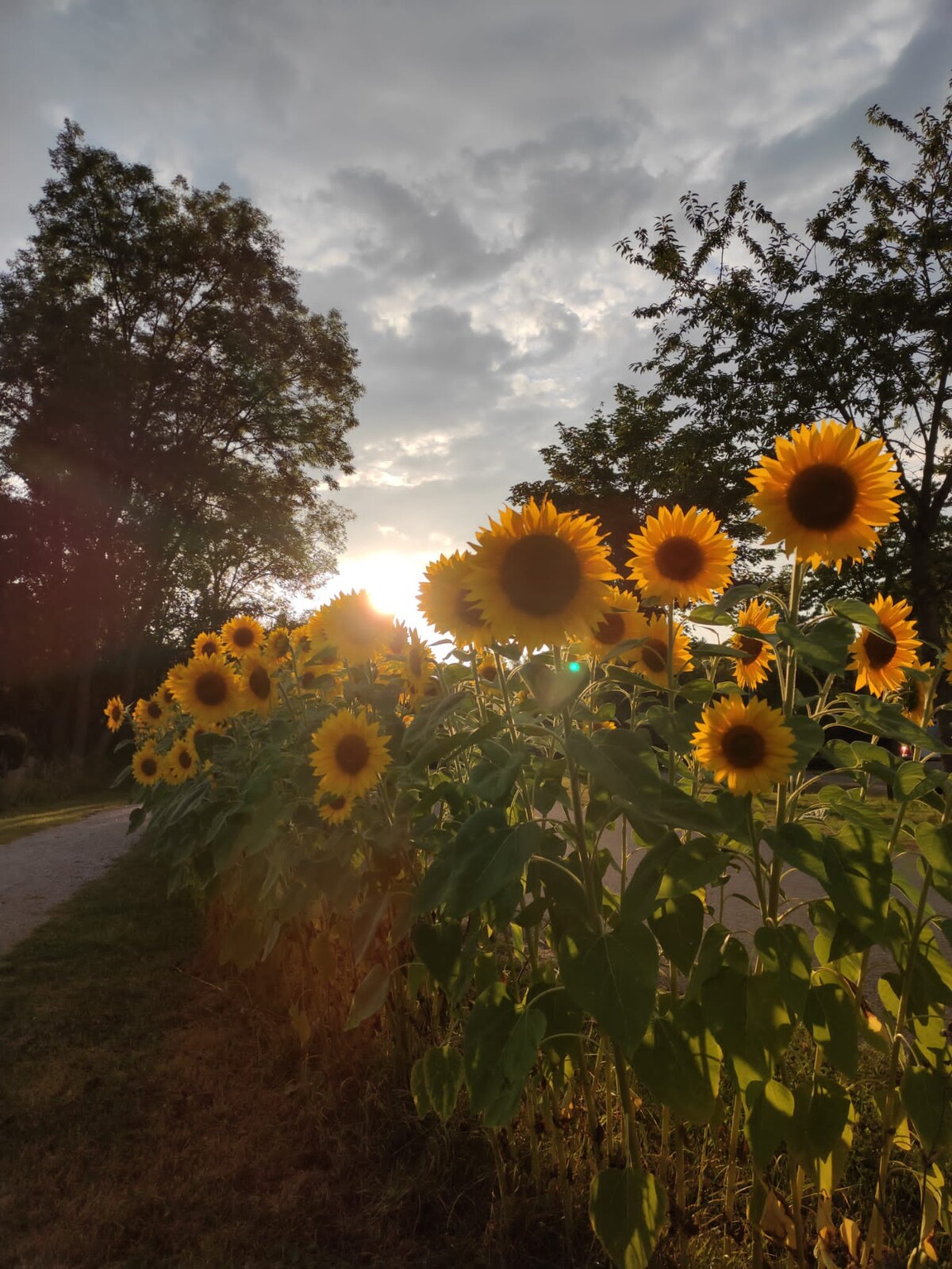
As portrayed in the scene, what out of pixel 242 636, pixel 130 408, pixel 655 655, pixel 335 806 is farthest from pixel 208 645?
pixel 130 408

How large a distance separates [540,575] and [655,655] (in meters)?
0.63

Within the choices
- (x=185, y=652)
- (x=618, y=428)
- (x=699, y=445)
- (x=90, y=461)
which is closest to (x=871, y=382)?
(x=699, y=445)

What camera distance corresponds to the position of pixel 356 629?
2801 millimetres

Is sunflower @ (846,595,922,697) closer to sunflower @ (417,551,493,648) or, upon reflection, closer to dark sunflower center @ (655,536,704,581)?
dark sunflower center @ (655,536,704,581)

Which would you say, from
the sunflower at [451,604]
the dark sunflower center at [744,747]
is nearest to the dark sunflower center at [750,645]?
the dark sunflower center at [744,747]

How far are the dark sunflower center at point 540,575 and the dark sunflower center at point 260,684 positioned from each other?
2.05 meters

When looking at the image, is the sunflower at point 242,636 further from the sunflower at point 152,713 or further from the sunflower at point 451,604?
the sunflower at point 451,604

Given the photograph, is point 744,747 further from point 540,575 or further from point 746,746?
point 540,575

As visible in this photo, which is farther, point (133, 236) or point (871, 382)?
point (133, 236)

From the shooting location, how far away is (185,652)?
22594 mm

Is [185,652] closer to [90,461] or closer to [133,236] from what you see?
[90,461]

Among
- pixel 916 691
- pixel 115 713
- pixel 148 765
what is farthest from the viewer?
pixel 115 713

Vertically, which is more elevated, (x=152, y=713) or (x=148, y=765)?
(x=152, y=713)

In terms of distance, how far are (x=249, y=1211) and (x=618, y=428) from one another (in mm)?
23360
